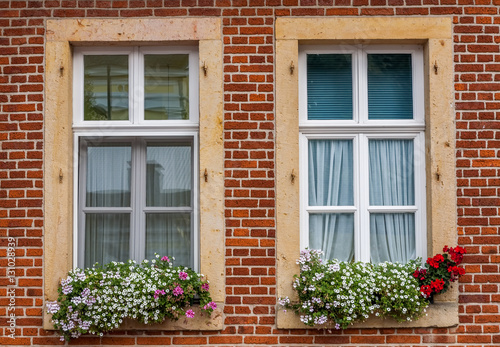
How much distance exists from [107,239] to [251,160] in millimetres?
1498

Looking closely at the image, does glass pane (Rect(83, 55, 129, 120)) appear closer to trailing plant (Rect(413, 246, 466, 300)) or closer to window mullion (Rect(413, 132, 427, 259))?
window mullion (Rect(413, 132, 427, 259))

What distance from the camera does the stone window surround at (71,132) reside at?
209 inches

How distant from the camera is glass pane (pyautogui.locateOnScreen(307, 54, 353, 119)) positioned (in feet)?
18.2

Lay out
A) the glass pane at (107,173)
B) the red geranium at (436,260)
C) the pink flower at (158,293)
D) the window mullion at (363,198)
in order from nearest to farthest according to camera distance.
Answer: the pink flower at (158,293) < the red geranium at (436,260) < the window mullion at (363,198) < the glass pane at (107,173)

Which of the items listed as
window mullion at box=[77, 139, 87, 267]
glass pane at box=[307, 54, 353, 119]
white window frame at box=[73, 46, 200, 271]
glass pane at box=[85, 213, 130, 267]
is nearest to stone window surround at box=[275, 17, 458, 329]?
A: glass pane at box=[307, 54, 353, 119]

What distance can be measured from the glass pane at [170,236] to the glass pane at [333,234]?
1126mm

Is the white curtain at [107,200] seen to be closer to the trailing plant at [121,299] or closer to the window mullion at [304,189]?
the trailing plant at [121,299]

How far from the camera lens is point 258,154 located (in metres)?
5.37

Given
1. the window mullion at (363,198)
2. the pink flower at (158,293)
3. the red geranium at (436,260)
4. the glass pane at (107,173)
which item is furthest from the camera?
the glass pane at (107,173)

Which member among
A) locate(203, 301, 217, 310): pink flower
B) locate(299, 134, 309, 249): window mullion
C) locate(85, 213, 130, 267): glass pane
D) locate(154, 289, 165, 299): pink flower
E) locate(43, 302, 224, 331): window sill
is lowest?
locate(43, 302, 224, 331): window sill

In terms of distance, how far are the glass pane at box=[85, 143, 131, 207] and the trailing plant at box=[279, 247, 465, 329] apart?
1.76 m

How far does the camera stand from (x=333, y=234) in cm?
551

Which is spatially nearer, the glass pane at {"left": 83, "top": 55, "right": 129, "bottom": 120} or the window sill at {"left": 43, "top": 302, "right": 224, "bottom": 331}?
the window sill at {"left": 43, "top": 302, "right": 224, "bottom": 331}

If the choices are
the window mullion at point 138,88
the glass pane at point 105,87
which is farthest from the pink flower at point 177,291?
the glass pane at point 105,87
